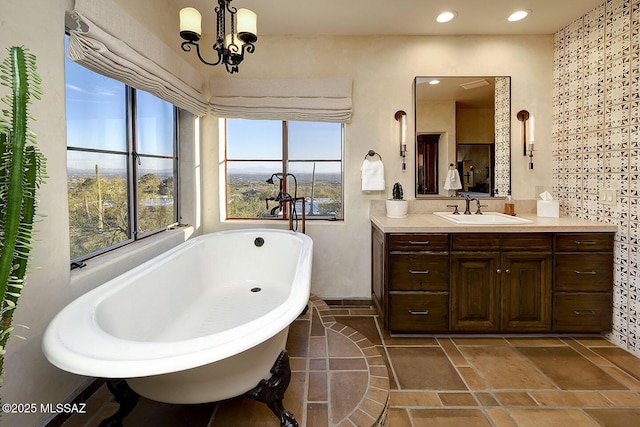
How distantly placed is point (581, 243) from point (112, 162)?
3358 millimetres

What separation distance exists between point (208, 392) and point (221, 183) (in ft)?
7.75

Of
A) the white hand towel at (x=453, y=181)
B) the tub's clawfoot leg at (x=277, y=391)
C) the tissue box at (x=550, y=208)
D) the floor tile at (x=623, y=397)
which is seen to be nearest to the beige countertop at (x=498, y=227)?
the tissue box at (x=550, y=208)

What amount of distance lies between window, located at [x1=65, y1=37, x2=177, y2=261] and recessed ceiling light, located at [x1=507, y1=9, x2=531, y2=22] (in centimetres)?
301

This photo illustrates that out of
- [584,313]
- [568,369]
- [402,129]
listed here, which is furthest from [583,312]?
[402,129]

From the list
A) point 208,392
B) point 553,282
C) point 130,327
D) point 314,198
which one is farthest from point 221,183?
point 553,282

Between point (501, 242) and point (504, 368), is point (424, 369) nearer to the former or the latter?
point (504, 368)

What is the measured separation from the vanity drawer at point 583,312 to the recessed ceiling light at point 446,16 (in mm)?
2386

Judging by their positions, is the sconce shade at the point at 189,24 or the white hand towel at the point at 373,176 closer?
the sconce shade at the point at 189,24

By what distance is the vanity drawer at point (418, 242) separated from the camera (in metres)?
2.51

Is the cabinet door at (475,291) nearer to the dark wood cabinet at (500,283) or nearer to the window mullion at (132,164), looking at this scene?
the dark wood cabinet at (500,283)

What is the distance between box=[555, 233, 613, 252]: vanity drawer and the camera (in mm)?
2467

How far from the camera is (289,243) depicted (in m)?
2.76

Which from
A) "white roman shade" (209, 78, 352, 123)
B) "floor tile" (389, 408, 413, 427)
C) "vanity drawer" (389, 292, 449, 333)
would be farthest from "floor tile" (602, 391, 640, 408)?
"white roman shade" (209, 78, 352, 123)

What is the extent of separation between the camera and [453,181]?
316 centimetres
